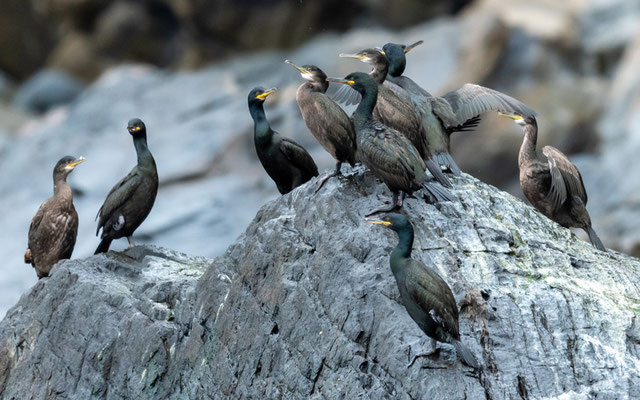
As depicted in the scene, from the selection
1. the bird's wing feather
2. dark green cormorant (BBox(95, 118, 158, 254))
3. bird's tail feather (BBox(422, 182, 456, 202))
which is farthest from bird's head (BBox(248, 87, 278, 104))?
the bird's wing feather

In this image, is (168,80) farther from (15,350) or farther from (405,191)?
(405,191)

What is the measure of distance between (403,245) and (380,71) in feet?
7.22

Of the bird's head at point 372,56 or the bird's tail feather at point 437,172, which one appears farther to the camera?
the bird's head at point 372,56

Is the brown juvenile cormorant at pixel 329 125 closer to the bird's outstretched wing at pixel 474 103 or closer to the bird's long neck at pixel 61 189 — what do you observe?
the bird's outstretched wing at pixel 474 103

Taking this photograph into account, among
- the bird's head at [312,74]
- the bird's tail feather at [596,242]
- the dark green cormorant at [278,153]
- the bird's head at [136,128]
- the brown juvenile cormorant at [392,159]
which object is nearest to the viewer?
the brown juvenile cormorant at [392,159]

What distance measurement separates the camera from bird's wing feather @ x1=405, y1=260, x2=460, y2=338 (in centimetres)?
591

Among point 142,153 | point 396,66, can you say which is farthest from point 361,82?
point 142,153

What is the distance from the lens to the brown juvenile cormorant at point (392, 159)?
6.73m

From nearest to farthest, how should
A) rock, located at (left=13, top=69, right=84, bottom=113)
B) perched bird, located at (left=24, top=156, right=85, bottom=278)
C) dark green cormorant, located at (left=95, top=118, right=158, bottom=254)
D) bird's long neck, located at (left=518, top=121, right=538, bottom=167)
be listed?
bird's long neck, located at (left=518, top=121, right=538, bottom=167) < dark green cormorant, located at (left=95, top=118, right=158, bottom=254) < perched bird, located at (left=24, top=156, right=85, bottom=278) < rock, located at (left=13, top=69, right=84, bottom=113)

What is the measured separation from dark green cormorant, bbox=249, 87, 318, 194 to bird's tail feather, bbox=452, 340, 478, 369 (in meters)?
2.60

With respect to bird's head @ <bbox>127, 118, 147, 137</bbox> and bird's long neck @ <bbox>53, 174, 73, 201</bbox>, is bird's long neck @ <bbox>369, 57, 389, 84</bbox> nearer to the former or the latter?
bird's head @ <bbox>127, 118, 147, 137</bbox>

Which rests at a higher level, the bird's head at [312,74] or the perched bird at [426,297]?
the bird's head at [312,74]

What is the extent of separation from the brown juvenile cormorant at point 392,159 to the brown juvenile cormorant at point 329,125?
0.47 feet

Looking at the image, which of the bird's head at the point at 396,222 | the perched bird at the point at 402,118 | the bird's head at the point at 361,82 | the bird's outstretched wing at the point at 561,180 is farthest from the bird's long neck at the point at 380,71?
the bird's head at the point at 396,222
